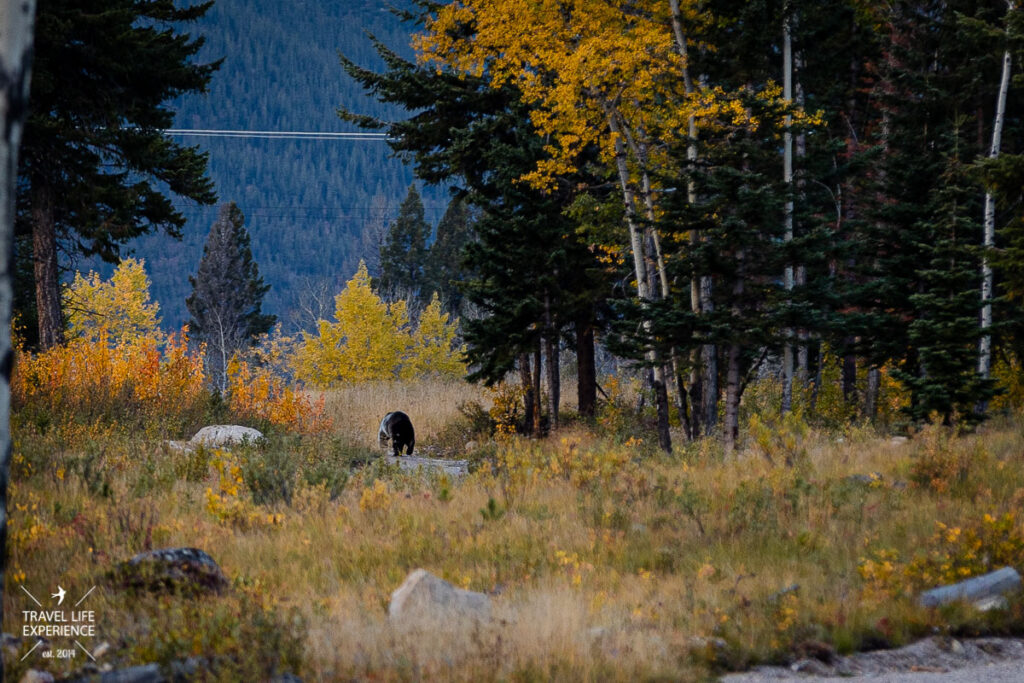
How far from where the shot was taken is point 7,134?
3.02 metres

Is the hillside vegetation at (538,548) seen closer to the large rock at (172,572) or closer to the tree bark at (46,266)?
the large rock at (172,572)

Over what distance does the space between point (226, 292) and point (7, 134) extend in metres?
52.4

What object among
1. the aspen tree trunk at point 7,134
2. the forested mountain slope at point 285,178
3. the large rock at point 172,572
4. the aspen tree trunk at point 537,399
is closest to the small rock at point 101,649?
the large rock at point 172,572

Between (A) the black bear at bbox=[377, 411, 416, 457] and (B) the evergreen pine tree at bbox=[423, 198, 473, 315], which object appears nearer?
(A) the black bear at bbox=[377, 411, 416, 457]

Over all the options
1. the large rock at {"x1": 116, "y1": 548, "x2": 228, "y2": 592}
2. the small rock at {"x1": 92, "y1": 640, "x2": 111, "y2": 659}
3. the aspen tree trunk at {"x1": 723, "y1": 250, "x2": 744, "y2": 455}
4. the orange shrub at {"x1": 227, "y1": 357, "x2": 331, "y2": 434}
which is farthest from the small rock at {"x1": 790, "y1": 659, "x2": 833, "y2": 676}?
the orange shrub at {"x1": 227, "y1": 357, "x2": 331, "y2": 434}

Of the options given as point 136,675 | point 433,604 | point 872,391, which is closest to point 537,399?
point 872,391

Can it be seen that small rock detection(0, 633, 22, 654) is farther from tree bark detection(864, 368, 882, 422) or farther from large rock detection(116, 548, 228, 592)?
tree bark detection(864, 368, 882, 422)

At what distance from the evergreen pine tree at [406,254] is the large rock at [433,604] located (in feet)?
166

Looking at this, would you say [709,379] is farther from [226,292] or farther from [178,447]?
[226,292]

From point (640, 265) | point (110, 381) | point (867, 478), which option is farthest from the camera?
point (640, 265)

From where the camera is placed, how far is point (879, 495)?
26.8 feet

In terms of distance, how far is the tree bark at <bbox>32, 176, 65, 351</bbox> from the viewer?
15.8m

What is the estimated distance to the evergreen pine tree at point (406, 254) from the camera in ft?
182

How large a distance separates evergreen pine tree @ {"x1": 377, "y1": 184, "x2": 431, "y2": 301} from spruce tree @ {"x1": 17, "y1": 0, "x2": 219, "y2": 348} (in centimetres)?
3734
